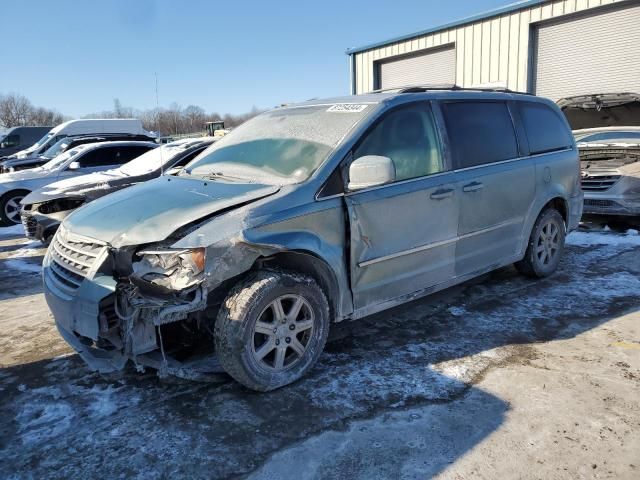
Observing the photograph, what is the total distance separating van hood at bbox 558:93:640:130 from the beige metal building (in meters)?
3.26

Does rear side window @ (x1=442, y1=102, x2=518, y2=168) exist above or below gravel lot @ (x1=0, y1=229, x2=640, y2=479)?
above

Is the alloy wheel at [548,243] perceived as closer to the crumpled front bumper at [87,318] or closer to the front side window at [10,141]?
the crumpled front bumper at [87,318]

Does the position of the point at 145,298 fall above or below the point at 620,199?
above

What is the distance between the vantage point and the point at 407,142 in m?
3.98

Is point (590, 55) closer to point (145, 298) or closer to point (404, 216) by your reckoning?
point (404, 216)

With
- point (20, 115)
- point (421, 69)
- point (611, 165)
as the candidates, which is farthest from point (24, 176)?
point (20, 115)

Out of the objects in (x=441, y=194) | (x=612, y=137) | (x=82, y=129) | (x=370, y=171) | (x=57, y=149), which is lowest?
(x=441, y=194)

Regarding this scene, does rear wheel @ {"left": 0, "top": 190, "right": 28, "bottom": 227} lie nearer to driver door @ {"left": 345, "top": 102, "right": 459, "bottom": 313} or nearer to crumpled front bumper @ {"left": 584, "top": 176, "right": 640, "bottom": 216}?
driver door @ {"left": 345, "top": 102, "right": 459, "bottom": 313}

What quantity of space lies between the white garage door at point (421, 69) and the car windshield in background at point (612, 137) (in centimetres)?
792

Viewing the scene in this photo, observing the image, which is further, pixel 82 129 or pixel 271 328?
pixel 82 129

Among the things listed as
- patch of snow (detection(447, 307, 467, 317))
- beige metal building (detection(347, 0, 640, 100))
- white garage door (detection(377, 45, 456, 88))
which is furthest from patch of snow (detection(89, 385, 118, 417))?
white garage door (detection(377, 45, 456, 88))

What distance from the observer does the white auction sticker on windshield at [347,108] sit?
3.91 metres

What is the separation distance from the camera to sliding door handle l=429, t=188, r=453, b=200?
13.1 feet

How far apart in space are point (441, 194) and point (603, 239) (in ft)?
14.6
